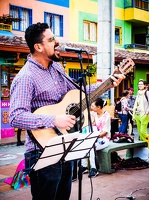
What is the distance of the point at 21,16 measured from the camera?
16.8 m

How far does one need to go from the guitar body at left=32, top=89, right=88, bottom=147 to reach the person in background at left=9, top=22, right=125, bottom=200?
0.15 feet

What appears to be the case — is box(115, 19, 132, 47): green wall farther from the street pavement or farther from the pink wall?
the street pavement

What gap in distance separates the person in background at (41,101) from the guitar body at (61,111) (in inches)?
1.8

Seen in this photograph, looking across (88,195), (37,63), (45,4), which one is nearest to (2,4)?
(45,4)

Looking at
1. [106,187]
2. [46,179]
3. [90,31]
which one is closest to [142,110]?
[106,187]

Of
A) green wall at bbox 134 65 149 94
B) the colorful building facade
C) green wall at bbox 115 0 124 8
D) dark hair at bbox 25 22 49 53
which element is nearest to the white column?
the colorful building facade

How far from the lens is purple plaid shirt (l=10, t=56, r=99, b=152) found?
2.97 m

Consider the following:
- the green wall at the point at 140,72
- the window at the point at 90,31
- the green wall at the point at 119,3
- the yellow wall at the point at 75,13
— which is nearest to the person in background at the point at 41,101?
the yellow wall at the point at 75,13

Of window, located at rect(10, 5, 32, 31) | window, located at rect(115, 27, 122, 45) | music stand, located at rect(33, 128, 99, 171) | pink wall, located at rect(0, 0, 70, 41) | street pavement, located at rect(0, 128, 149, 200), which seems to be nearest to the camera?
music stand, located at rect(33, 128, 99, 171)

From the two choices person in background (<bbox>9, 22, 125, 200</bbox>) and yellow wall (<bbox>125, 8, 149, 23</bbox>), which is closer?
person in background (<bbox>9, 22, 125, 200</bbox>)

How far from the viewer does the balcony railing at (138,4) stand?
74.4 feet

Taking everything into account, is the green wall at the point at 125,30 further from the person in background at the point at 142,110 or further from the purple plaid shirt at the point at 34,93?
the purple plaid shirt at the point at 34,93

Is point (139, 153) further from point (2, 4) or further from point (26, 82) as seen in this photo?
point (2, 4)

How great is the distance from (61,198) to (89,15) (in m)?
17.8
